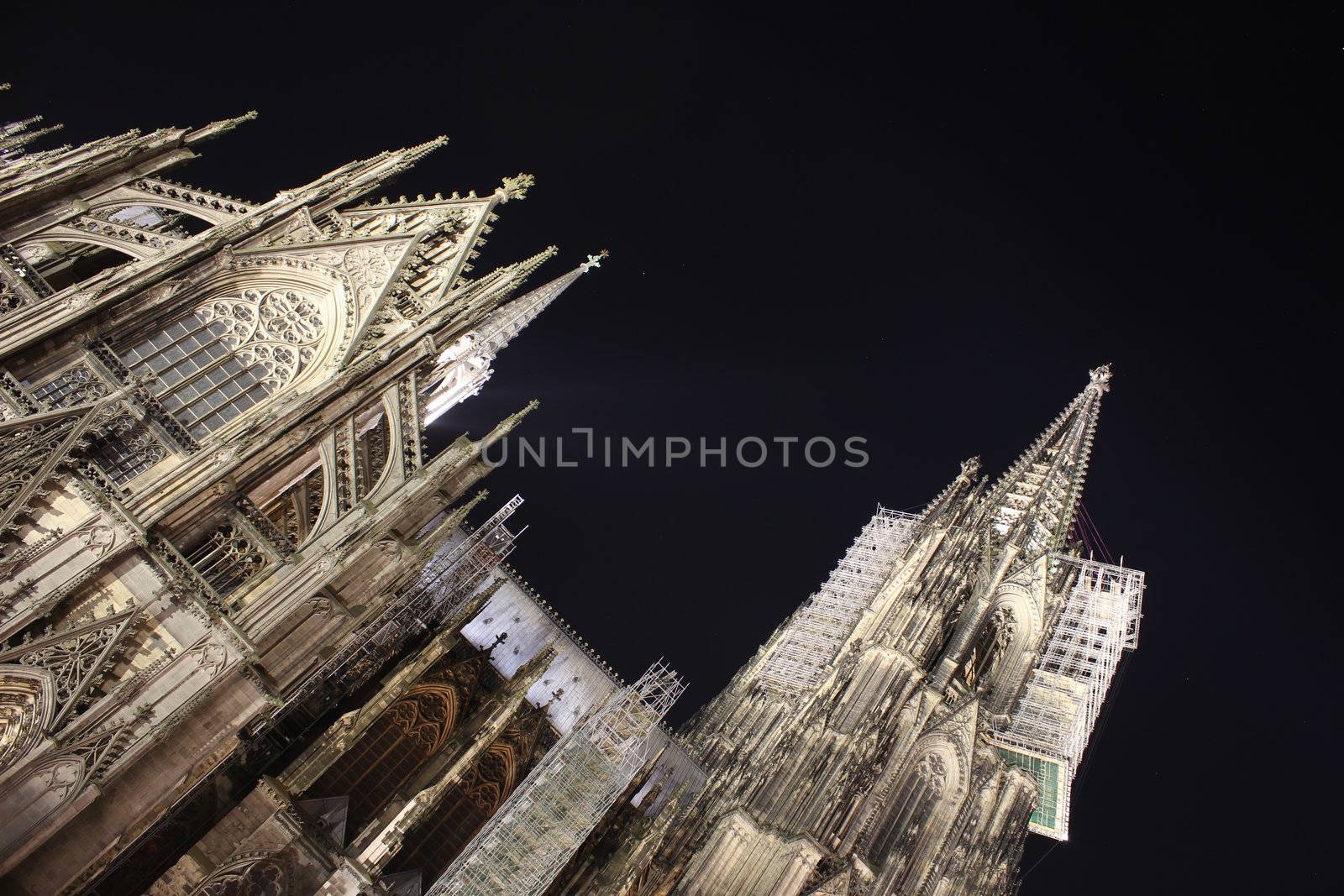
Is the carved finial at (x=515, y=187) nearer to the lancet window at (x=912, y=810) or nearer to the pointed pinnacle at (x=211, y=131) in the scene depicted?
the pointed pinnacle at (x=211, y=131)

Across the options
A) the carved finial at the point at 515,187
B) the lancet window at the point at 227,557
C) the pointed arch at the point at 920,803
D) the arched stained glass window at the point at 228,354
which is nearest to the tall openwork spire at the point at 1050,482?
the pointed arch at the point at 920,803

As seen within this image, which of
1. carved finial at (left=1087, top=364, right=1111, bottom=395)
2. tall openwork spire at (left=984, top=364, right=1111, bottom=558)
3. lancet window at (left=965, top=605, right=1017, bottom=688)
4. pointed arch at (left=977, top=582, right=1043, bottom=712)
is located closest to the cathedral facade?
lancet window at (left=965, top=605, right=1017, bottom=688)

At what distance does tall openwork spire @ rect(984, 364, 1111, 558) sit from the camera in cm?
4256

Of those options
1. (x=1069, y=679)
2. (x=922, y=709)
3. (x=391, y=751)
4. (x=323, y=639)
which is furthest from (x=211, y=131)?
(x=1069, y=679)

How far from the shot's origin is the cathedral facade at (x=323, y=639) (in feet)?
46.7

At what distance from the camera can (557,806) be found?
22250mm

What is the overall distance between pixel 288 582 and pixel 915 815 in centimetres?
2147

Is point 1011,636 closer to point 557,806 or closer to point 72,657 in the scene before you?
point 557,806

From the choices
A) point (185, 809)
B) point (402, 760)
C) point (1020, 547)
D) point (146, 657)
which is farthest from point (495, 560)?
point (1020, 547)

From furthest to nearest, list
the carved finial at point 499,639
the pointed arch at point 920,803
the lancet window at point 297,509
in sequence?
the pointed arch at point 920,803 < the carved finial at point 499,639 < the lancet window at point 297,509

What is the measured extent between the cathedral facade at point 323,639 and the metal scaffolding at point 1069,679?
3149 mm

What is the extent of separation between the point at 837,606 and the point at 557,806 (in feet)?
66.3

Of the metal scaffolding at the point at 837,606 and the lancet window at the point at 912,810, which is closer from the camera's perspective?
the lancet window at the point at 912,810

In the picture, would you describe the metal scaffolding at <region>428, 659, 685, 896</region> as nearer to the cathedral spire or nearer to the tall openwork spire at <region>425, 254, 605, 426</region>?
the tall openwork spire at <region>425, 254, 605, 426</region>
